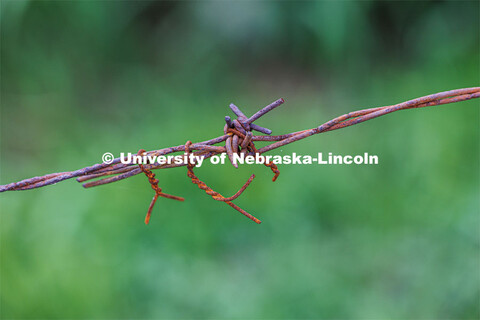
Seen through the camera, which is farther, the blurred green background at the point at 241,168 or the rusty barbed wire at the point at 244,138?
the blurred green background at the point at 241,168

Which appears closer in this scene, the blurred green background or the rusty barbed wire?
the rusty barbed wire

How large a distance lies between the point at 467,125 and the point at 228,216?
1.27m

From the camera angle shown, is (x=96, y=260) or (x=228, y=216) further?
(x=228, y=216)

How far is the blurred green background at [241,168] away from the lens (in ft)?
5.99

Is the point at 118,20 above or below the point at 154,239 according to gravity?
above

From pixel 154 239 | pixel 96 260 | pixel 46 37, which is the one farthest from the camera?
pixel 46 37

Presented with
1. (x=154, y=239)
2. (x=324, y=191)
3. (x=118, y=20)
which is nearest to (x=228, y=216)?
(x=154, y=239)

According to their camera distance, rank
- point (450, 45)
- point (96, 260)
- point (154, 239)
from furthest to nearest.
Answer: point (450, 45), point (154, 239), point (96, 260)

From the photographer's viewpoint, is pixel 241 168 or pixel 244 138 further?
pixel 241 168

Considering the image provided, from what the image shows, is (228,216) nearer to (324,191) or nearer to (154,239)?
(154,239)

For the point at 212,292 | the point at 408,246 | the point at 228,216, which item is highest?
the point at 228,216

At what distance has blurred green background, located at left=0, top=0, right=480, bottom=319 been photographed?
5.99ft

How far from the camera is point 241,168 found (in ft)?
7.03

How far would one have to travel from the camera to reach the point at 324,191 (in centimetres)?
216
